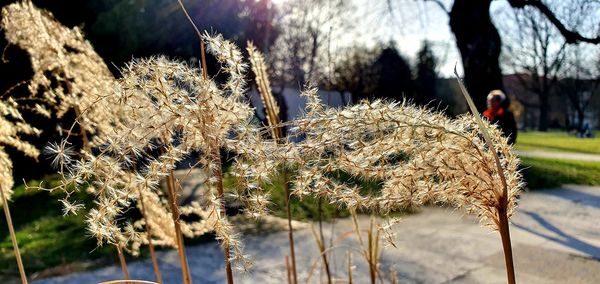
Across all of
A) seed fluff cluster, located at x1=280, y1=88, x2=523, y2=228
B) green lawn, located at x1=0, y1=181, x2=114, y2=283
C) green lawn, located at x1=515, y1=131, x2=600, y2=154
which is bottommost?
green lawn, located at x1=515, y1=131, x2=600, y2=154

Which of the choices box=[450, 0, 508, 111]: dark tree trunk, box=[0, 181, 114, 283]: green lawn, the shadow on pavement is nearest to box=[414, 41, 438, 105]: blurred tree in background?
box=[450, 0, 508, 111]: dark tree trunk

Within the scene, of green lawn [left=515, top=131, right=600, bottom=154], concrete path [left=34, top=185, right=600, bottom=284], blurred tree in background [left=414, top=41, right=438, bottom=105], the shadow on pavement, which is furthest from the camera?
blurred tree in background [left=414, top=41, right=438, bottom=105]

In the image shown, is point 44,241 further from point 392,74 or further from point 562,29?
point 392,74

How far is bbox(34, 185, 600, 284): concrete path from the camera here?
495cm

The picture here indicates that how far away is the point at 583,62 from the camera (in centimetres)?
2555

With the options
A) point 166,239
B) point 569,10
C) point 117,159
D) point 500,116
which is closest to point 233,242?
point 117,159

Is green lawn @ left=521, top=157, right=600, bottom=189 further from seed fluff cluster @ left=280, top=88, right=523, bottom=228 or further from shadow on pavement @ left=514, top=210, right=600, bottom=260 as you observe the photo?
seed fluff cluster @ left=280, top=88, right=523, bottom=228

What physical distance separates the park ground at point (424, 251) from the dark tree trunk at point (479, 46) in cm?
450

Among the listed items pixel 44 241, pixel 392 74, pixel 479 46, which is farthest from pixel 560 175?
pixel 392 74

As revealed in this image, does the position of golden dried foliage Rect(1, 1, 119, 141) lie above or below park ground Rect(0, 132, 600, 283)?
above

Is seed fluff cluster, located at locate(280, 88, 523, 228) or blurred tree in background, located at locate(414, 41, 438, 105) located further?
blurred tree in background, located at locate(414, 41, 438, 105)

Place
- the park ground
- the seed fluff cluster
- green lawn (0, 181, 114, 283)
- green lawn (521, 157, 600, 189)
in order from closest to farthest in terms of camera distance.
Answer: the seed fluff cluster < the park ground < green lawn (0, 181, 114, 283) < green lawn (521, 157, 600, 189)

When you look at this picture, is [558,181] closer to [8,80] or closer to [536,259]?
[536,259]

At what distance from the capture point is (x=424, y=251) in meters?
5.80
